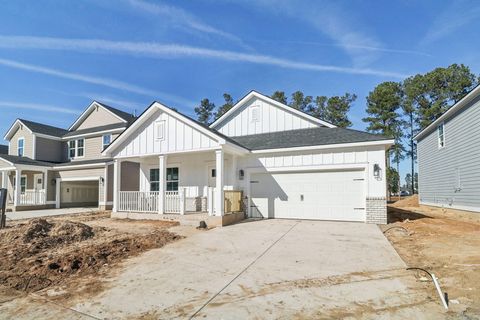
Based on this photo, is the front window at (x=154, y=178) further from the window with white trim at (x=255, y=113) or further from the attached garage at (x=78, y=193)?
the attached garage at (x=78, y=193)

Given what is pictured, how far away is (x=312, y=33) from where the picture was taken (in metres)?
14.5

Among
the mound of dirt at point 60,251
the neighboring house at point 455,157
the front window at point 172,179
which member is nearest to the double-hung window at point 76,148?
the front window at point 172,179

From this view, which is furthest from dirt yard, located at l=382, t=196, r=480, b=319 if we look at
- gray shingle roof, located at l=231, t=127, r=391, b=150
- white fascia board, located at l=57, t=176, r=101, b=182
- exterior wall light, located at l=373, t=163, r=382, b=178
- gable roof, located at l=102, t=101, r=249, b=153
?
white fascia board, located at l=57, t=176, r=101, b=182

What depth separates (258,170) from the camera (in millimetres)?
12438

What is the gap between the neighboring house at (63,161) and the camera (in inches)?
754

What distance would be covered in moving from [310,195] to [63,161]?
852 inches

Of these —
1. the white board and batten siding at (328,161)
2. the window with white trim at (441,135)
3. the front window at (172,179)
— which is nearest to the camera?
the white board and batten siding at (328,161)

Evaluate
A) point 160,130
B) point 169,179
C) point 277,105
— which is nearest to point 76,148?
point 169,179

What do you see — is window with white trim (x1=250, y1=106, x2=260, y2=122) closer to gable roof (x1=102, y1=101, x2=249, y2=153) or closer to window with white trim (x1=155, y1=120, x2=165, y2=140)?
gable roof (x1=102, y1=101, x2=249, y2=153)

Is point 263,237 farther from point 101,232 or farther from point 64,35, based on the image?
point 64,35

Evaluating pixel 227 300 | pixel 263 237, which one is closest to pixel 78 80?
pixel 263 237

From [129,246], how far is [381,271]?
18.7ft

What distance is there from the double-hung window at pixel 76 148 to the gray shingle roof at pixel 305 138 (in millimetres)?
14208

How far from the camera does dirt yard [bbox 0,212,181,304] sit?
430 cm
